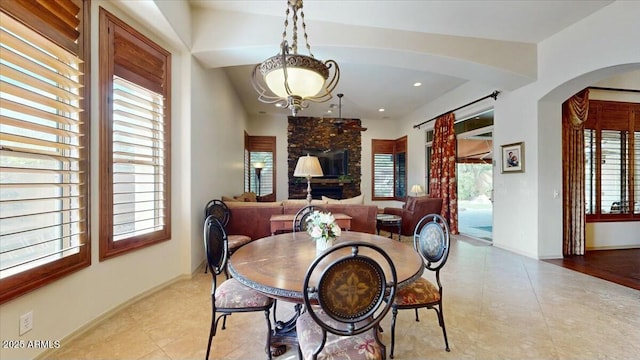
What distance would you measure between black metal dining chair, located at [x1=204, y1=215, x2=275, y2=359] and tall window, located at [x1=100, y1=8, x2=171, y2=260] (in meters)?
1.20

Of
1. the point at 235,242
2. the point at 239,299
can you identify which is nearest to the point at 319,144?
the point at 235,242

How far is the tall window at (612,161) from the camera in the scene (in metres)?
4.85

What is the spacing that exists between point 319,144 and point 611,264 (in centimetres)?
681

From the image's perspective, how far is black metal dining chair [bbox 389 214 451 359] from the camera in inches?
74.3

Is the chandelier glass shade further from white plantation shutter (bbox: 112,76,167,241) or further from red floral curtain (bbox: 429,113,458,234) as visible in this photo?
red floral curtain (bbox: 429,113,458,234)

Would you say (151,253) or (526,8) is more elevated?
(526,8)

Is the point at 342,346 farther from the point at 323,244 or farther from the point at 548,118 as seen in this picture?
the point at 548,118

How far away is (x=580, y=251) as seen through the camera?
4488mm

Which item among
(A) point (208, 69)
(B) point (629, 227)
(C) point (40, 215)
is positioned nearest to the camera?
(C) point (40, 215)

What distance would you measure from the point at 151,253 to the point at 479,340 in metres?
3.23

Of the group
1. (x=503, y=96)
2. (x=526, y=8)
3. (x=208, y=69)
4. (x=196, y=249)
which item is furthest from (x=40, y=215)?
(x=503, y=96)

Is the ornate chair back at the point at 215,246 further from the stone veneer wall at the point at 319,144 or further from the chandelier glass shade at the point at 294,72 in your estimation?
the stone veneer wall at the point at 319,144

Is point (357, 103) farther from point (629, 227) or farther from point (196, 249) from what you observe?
point (629, 227)

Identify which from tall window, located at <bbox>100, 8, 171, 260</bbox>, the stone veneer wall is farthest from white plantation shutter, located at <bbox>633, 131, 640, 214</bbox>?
tall window, located at <bbox>100, 8, 171, 260</bbox>
